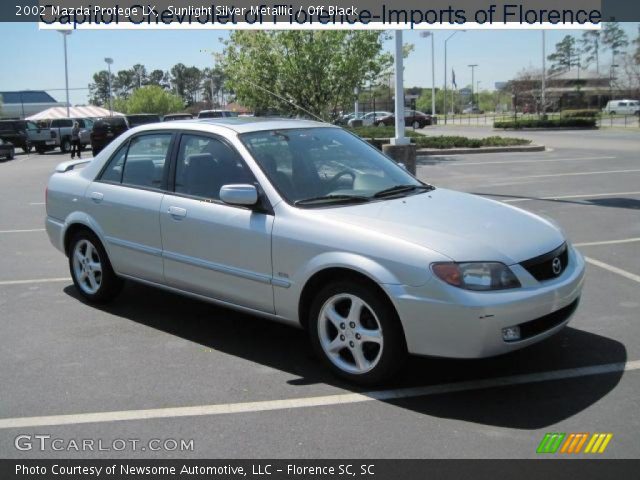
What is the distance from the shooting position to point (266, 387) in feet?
14.5

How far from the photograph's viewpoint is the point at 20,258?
27.6ft

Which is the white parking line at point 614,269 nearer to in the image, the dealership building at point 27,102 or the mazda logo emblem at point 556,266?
the mazda logo emblem at point 556,266

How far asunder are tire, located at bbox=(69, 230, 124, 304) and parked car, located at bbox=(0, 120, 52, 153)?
32.1 meters

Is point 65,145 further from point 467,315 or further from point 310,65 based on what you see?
point 467,315

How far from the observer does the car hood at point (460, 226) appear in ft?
13.3

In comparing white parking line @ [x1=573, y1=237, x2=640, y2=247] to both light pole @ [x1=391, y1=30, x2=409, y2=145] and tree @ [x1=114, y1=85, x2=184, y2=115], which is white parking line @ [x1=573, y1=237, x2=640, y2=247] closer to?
light pole @ [x1=391, y1=30, x2=409, y2=145]

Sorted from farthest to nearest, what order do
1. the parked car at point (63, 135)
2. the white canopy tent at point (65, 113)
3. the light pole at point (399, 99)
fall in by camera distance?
the white canopy tent at point (65, 113) → the parked car at point (63, 135) → the light pole at point (399, 99)

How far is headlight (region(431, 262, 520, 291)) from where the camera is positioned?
392 cm

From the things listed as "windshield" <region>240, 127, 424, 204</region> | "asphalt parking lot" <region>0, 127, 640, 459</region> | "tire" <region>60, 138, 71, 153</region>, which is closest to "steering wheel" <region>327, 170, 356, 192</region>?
"windshield" <region>240, 127, 424, 204</region>

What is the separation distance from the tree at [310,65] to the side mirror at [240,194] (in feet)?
51.2

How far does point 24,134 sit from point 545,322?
1479 inches

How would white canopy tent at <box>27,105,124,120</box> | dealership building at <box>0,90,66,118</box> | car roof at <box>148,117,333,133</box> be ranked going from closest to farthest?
car roof at <box>148,117,333,133</box>
white canopy tent at <box>27,105,124,120</box>
dealership building at <box>0,90,66,118</box>

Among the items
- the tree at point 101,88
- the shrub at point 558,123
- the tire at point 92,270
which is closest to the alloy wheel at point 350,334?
the tire at point 92,270
